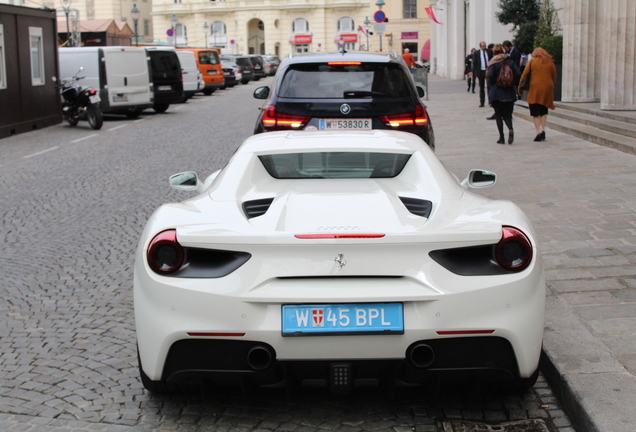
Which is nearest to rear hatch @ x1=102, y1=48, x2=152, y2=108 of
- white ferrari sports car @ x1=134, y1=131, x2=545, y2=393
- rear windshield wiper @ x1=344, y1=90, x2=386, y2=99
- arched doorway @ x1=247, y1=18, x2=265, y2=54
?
rear windshield wiper @ x1=344, y1=90, x2=386, y2=99

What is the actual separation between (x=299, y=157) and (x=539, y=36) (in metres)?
19.7

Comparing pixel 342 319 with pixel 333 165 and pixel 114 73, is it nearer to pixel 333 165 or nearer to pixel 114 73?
pixel 333 165

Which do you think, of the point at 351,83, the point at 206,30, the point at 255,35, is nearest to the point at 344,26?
the point at 255,35

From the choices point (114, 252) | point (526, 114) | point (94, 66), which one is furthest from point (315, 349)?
point (94, 66)

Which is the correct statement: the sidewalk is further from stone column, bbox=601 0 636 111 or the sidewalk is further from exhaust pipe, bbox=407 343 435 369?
stone column, bbox=601 0 636 111

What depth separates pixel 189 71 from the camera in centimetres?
3097

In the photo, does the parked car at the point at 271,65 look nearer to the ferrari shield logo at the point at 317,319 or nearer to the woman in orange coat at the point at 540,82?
the woman in orange coat at the point at 540,82

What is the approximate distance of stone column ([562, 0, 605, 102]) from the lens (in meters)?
19.4

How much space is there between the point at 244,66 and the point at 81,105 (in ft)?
96.7

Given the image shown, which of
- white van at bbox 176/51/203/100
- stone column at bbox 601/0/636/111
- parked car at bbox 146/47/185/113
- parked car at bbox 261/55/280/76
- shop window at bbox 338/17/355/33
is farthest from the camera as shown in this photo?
shop window at bbox 338/17/355/33

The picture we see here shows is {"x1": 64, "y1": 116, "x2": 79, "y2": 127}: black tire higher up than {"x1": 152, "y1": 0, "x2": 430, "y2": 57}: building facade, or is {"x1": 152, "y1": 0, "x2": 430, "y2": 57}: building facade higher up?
{"x1": 152, "y1": 0, "x2": 430, "y2": 57}: building facade

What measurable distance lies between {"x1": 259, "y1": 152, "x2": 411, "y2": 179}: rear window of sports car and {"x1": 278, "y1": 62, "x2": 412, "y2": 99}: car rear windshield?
462 centimetres

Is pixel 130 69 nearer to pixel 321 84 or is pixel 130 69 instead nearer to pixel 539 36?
pixel 539 36

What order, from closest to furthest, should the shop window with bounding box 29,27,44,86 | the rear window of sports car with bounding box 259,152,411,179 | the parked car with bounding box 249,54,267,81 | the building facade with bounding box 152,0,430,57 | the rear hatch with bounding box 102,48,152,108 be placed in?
1. the rear window of sports car with bounding box 259,152,411,179
2. the shop window with bounding box 29,27,44,86
3. the rear hatch with bounding box 102,48,152,108
4. the parked car with bounding box 249,54,267,81
5. the building facade with bounding box 152,0,430,57
